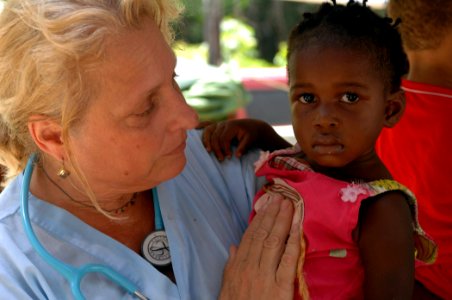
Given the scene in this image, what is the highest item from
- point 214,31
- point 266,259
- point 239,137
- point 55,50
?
point 55,50

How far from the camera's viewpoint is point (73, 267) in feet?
5.26

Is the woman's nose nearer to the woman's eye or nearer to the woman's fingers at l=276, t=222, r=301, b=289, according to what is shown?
the woman's eye

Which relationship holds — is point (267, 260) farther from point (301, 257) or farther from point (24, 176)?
point (24, 176)

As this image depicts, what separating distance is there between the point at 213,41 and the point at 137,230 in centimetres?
749

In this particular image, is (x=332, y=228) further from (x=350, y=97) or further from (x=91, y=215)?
(x=91, y=215)

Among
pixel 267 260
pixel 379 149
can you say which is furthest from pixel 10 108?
pixel 379 149

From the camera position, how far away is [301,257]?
1765 millimetres

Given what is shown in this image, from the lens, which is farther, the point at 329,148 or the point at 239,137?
the point at 239,137

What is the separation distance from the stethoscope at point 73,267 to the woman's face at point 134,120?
0.46 feet

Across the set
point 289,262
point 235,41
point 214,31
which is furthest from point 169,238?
point 235,41

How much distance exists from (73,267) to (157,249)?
255mm

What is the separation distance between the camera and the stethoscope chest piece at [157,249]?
176 cm

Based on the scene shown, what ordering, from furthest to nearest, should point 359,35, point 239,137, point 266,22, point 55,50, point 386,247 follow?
point 266,22, point 239,137, point 359,35, point 386,247, point 55,50

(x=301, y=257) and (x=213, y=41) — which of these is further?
(x=213, y=41)
